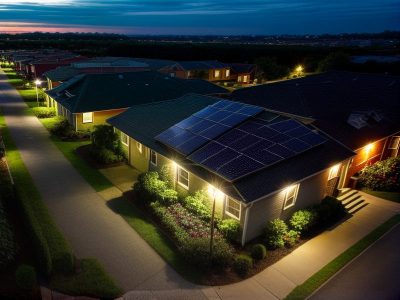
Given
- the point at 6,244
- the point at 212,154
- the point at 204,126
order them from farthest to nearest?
1. the point at 204,126
2. the point at 212,154
3. the point at 6,244

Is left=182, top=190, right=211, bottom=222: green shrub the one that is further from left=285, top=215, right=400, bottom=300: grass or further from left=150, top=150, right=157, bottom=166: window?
left=285, top=215, right=400, bottom=300: grass

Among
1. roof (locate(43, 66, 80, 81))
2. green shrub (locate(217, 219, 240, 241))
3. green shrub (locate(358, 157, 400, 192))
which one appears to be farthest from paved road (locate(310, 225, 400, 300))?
roof (locate(43, 66, 80, 81))

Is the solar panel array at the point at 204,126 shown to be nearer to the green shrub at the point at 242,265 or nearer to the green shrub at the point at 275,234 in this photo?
the green shrub at the point at 275,234

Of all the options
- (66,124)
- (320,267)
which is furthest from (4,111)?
(320,267)

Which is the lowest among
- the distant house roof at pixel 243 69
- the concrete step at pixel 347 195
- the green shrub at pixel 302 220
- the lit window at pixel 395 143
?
the concrete step at pixel 347 195

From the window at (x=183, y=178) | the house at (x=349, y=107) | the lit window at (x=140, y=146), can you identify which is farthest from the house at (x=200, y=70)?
the window at (x=183, y=178)

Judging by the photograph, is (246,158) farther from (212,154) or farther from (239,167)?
(212,154)

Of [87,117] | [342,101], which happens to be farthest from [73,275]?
[342,101]

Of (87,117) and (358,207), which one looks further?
(87,117)
